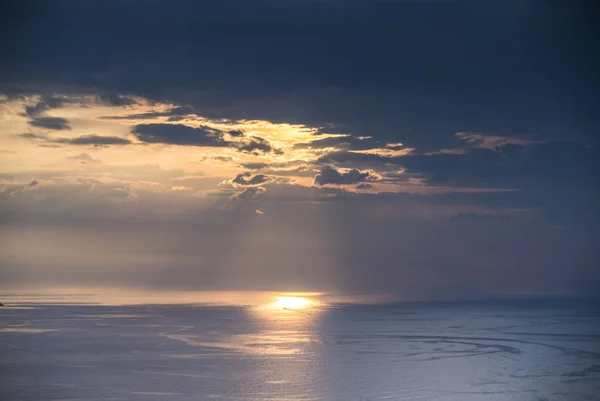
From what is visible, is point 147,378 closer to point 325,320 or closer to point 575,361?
point 575,361

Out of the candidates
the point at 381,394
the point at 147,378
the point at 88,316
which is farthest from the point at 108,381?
the point at 88,316

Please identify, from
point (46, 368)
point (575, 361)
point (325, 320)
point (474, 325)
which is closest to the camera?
point (46, 368)

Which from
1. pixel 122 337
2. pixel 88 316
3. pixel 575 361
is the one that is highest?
pixel 88 316

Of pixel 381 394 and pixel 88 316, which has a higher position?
pixel 88 316

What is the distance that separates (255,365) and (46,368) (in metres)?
10.1

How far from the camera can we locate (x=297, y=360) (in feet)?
136

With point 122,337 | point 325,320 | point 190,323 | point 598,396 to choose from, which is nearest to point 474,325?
point 325,320

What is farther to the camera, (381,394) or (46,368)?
(46,368)

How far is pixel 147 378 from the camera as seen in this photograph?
3466 centimetres

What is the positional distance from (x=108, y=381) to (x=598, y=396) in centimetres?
2034

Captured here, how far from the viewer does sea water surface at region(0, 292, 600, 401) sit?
31.6 m

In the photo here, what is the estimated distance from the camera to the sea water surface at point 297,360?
3156 centimetres

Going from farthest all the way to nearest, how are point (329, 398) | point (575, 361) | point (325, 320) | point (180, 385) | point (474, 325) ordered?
point (325, 320) → point (474, 325) → point (575, 361) → point (180, 385) → point (329, 398)

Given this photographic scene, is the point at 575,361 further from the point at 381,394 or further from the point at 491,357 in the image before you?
the point at 381,394
